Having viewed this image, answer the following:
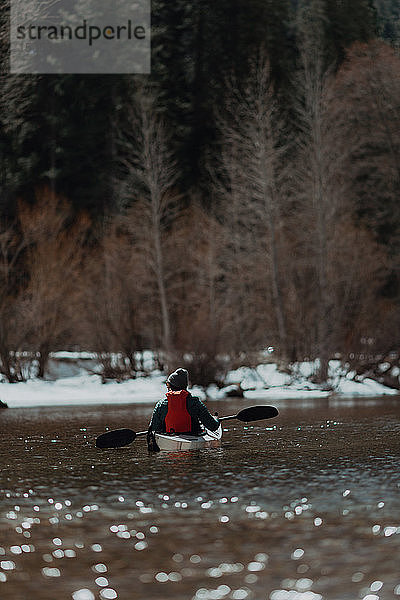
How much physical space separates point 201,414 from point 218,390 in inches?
709

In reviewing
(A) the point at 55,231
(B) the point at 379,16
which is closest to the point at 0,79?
(A) the point at 55,231

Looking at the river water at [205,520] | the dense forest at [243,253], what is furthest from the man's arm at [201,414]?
the dense forest at [243,253]

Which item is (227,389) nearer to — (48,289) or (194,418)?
(48,289)

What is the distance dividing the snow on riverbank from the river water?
15.2 meters

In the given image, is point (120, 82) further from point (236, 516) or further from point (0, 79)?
point (236, 516)

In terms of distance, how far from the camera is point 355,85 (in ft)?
148

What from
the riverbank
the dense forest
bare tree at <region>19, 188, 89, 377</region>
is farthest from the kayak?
bare tree at <region>19, 188, 89, 377</region>

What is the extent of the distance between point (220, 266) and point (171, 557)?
135 feet

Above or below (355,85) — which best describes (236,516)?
below

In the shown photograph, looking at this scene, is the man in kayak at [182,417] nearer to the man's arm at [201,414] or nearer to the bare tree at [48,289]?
the man's arm at [201,414]

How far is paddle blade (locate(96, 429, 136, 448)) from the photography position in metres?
16.8
